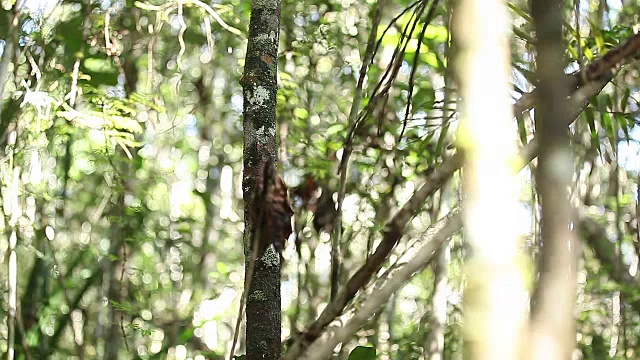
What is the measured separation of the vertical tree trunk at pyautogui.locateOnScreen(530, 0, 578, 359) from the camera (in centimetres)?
66

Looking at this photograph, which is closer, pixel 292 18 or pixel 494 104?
pixel 494 104

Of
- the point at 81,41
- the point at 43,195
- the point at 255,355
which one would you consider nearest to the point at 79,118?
the point at 81,41

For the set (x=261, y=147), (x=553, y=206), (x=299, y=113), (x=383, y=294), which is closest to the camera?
(x=553, y=206)

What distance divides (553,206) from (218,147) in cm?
510

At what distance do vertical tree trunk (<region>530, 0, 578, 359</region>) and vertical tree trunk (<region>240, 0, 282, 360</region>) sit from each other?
787mm

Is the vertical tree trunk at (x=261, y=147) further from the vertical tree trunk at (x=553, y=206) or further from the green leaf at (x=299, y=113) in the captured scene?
the green leaf at (x=299, y=113)

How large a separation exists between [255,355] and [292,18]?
2.66 meters

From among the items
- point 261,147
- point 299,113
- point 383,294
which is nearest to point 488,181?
point 383,294

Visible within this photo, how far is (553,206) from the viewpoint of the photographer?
68 centimetres

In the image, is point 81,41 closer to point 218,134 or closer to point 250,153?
point 250,153

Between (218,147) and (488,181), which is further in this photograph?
(218,147)

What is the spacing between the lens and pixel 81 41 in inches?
121

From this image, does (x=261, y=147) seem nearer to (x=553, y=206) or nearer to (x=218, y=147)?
(x=553, y=206)

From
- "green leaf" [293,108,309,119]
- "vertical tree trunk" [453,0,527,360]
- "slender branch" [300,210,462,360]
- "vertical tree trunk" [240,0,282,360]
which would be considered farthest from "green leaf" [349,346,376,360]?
"green leaf" [293,108,309,119]
